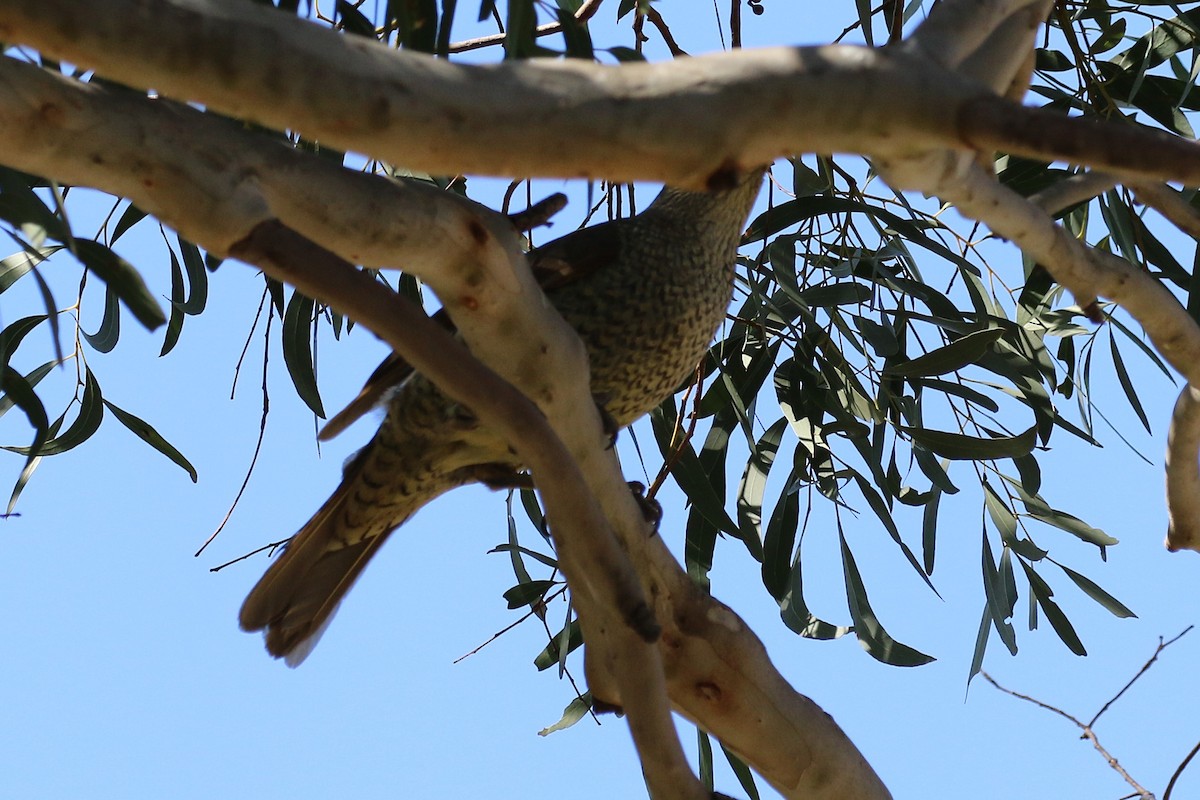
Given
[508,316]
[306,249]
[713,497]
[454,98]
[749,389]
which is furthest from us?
[749,389]

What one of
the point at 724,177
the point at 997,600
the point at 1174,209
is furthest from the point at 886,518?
the point at 724,177

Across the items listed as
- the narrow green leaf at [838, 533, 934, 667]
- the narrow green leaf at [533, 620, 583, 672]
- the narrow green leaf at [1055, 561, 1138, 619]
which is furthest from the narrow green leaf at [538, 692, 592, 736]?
the narrow green leaf at [1055, 561, 1138, 619]

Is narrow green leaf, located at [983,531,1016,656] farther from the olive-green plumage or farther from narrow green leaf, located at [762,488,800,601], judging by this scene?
the olive-green plumage

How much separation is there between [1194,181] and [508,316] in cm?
72

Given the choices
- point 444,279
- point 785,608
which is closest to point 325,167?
point 444,279

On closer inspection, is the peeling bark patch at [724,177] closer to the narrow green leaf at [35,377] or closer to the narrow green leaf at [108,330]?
the narrow green leaf at [108,330]

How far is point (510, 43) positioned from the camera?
4.84ft

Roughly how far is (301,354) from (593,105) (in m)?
1.85

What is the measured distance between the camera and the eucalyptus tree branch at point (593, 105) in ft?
3.16

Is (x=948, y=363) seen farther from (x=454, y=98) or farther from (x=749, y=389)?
(x=454, y=98)

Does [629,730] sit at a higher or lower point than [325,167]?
lower

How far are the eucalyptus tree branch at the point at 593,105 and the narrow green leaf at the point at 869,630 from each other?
1545 millimetres

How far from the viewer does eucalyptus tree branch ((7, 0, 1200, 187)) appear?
3.16ft

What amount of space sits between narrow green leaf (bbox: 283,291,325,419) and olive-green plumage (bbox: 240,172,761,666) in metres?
0.37
